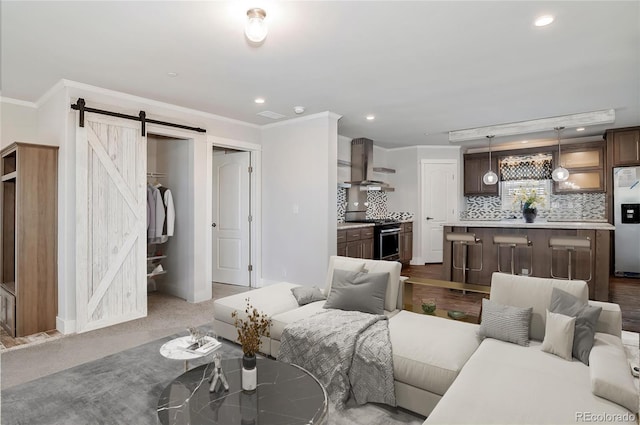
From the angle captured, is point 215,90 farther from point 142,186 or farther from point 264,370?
point 264,370

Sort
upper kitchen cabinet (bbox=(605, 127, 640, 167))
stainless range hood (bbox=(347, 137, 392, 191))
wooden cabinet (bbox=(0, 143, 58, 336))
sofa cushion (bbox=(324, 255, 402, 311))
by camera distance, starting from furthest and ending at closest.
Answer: stainless range hood (bbox=(347, 137, 392, 191)), upper kitchen cabinet (bbox=(605, 127, 640, 167)), wooden cabinet (bbox=(0, 143, 58, 336)), sofa cushion (bbox=(324, 255, 402, 311))

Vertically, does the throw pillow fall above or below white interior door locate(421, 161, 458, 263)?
below

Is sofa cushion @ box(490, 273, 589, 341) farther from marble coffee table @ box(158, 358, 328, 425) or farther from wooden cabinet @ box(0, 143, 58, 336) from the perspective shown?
wooden cabinet @ box(0, 143, 58, 336)

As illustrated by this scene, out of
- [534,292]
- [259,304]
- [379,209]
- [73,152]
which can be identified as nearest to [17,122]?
[73,152]

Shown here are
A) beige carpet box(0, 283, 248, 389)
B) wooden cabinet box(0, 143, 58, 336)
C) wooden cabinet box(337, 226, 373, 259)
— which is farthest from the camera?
wooden cabinet box(337, 226, 373, 259)

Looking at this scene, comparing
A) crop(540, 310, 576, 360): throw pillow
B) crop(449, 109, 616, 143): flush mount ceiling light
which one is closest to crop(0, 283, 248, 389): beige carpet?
crop(540, 310, 576, 360): throw pillow

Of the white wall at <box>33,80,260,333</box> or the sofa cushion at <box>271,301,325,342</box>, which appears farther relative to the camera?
the white wall at <box>33,80,260,333</box>

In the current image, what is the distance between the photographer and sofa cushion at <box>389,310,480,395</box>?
2.06m

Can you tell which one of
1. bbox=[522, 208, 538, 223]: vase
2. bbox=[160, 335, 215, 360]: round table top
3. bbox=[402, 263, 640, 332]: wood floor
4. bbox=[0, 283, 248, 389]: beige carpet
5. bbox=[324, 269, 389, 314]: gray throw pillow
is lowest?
bbox=[0, 283, 248, 389]: beige carpet

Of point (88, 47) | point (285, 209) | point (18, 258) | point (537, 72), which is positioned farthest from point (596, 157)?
point (18, 258)

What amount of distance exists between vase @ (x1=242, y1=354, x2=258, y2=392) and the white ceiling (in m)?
2.18

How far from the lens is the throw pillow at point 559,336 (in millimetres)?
2051

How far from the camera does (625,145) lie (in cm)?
592

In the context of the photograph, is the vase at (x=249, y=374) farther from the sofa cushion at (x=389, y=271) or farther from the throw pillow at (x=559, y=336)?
the throw pillow at (x=559, y=336)
